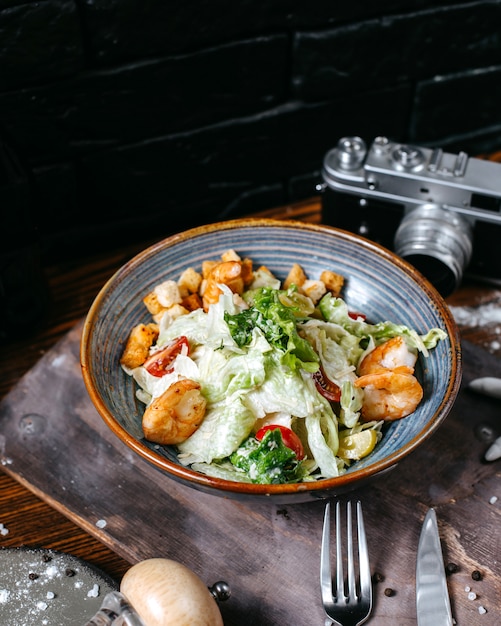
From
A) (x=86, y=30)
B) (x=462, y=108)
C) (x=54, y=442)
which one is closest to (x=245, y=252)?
(x=54, y=442)

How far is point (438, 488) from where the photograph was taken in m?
1.22

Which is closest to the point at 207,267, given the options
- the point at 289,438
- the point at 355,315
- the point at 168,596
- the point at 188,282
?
the point at 188,282

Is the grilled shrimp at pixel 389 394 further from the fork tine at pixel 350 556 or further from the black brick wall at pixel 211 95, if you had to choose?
the black brick wall at pixel 211 95

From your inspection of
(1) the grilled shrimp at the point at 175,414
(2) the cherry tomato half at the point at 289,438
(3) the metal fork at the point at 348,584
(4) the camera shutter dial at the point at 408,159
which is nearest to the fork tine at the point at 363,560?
(3) the metal fork at the point at 348,584

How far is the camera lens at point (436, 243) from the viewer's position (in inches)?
57.8

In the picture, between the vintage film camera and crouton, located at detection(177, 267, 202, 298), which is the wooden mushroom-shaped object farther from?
the vintage film camera

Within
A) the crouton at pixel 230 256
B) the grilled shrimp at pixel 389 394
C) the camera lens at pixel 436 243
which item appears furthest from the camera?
the camera lens at pixel 436 243

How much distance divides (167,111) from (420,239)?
707 mm

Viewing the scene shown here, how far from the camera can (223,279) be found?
4.25 feet

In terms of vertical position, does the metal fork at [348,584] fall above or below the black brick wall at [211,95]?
below

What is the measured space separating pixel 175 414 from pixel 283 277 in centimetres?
43

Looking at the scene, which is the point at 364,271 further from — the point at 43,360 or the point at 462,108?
the point at 462,108

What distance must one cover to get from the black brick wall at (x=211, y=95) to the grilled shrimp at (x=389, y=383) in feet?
2.91

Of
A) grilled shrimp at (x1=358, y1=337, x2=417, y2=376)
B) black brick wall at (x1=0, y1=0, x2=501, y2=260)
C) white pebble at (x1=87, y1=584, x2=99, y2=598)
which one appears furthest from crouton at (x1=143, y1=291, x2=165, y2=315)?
black brick wall at (x1=0, y1=0, x2=501, y2=260)
